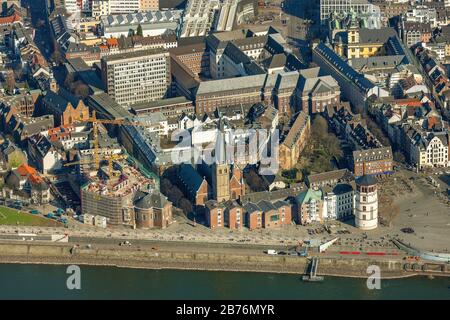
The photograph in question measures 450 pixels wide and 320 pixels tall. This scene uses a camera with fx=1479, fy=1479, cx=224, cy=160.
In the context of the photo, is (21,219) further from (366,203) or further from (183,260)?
(366,203)

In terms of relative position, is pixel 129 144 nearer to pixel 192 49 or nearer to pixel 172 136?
pixel 172 136

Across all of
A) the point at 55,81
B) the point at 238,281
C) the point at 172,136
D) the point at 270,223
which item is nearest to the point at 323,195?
the point at 270,223

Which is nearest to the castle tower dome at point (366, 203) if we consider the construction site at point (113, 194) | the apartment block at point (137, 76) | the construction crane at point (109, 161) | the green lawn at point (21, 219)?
the construction site at point (113, 194)

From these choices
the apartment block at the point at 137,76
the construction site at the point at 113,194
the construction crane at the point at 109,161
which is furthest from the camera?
the apartment block at the point at 137,76

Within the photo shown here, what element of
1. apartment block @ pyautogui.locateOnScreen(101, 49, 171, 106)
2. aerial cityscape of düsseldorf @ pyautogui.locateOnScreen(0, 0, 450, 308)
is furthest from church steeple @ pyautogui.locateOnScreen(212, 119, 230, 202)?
apartment block @ pyautogui.locateOnScreen(101, 49, 171, 106)

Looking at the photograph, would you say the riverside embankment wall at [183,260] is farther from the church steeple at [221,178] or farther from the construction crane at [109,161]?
the construction crane at [109,161]

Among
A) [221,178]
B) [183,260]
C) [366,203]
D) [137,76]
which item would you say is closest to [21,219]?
[183,260]

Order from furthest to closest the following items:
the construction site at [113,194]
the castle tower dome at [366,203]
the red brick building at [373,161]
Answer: the red brick building at [373,161]
the construction site at [113,194]
the castle tower dome at [366,203]
